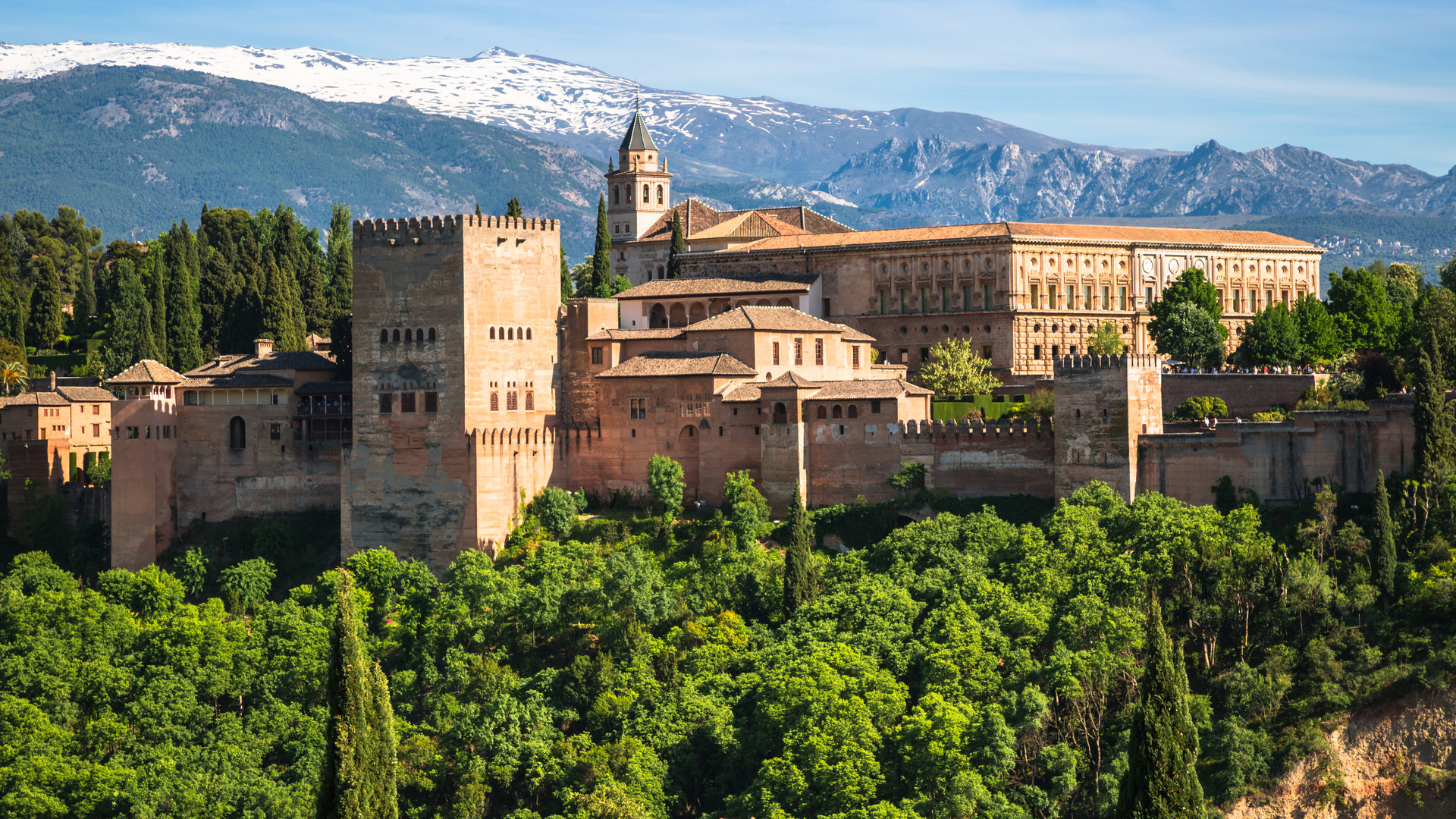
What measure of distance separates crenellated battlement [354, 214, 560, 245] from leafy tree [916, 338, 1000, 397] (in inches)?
756

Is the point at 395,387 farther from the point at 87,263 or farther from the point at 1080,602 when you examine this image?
the point at 87,263

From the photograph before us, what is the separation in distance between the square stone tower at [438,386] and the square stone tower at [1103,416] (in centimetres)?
1968

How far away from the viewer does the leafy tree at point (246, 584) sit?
65250 mm

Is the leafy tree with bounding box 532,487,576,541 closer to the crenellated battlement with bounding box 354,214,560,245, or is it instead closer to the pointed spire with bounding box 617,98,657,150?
the crenellated battlement with bounding box 354,214,560,245

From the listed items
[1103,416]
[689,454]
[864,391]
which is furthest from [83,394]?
[1103,416]

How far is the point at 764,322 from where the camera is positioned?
68438mm

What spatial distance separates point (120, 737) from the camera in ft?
186

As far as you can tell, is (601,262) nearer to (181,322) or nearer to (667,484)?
(181,322)

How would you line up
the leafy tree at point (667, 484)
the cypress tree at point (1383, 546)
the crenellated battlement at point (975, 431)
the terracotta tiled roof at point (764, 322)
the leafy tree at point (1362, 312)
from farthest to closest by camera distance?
the leafy tree at point (1362, 312)
the terracotta tiled roof at point (764, 322)
the leafy tree at point (667, 484)
the crenellated battlement at point (975, 431)
the cypress tree at point (1383, 546)

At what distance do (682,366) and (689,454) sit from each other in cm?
334

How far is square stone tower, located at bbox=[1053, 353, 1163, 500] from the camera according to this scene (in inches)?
2403

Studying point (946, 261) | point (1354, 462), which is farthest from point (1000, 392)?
point (1354, 462)

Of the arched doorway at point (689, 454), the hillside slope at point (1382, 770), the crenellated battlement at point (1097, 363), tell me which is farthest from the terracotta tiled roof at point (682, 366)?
the hillside slope at point (1382, 770)

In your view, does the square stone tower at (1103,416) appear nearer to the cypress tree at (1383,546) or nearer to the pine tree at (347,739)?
Answer: the cypress tree at (1383,546)
